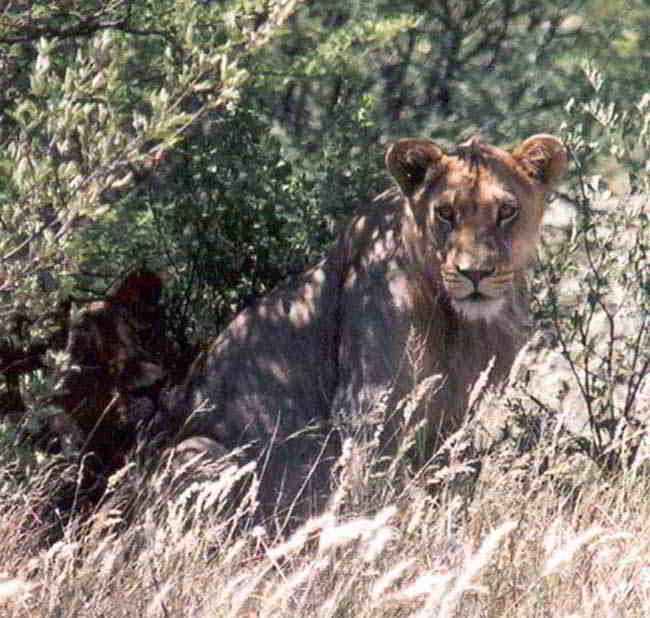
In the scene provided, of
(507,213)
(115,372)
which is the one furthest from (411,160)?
(115,372)

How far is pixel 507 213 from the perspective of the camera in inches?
245

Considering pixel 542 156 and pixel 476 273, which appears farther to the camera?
pixel 542 156

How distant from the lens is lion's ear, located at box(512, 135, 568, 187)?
21.1 ft

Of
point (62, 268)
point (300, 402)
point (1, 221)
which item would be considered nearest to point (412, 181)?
point (300, 402)

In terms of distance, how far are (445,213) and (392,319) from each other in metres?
0.44

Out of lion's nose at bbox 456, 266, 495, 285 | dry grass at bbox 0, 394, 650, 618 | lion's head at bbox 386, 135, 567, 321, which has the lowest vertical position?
dry grass at bbox 0, 394, 650, 618

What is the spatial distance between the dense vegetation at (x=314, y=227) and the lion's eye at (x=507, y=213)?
492 mm

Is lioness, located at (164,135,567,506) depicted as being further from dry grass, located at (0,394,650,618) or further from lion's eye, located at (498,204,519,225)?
dry grass, located at (0,394,650,618)

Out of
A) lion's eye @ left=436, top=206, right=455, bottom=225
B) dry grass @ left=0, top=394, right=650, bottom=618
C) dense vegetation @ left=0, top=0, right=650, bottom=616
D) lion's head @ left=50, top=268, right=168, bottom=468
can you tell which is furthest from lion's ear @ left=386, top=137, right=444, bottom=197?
lion's head @ left=50, top=268, right=168, bottom=468

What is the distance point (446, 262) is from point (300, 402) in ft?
2.87

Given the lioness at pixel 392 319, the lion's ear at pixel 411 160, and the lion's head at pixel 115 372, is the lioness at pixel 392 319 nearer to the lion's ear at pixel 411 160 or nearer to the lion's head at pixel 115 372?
the lion's ear at pixel 411 160

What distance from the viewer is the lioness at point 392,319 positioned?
620 centimetres

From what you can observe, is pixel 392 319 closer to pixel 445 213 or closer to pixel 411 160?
pixel 445 213

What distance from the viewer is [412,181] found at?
637cm
